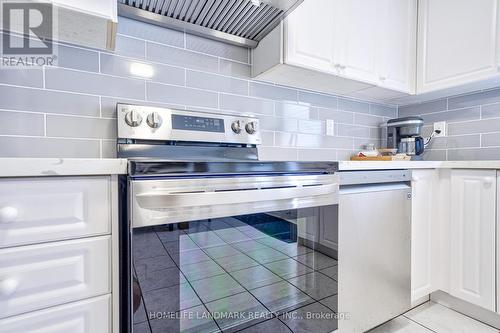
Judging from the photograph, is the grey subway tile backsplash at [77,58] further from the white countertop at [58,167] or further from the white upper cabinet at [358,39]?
the white upper cabinet at [358,39]

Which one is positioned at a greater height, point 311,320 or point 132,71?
point 132,71

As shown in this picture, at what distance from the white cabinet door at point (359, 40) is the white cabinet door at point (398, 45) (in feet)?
0.20

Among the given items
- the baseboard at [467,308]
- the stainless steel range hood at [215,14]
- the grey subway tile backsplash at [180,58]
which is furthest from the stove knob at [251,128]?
the baseboard at [467,308]

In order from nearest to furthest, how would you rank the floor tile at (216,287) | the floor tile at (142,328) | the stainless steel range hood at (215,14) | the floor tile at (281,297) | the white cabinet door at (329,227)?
the floor tile at (142,328), the floor tile at (216,287), the floor tile at (281,297), the white cabinet door at (329,227), the stainless steel range hood at (215,14)

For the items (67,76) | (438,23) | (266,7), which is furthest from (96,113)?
(438,23)

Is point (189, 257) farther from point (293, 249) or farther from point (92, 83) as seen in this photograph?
point (92, 83)

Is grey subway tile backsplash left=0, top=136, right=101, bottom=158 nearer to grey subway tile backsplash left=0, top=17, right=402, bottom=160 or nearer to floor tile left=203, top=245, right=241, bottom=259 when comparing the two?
grey subway tile backsplash left=0, top=17, right=402, bottom=160

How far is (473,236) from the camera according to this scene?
4.50 feet

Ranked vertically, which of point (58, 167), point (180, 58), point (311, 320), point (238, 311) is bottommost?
point (311, 320)

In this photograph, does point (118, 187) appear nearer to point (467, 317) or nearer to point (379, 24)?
point (379, 24)

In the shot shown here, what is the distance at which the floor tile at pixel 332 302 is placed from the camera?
1.04 metres

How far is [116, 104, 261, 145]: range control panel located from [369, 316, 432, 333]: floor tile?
1184mm

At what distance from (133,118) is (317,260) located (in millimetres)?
987

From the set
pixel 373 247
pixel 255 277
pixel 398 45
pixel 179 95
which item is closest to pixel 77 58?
pixel 179 95
